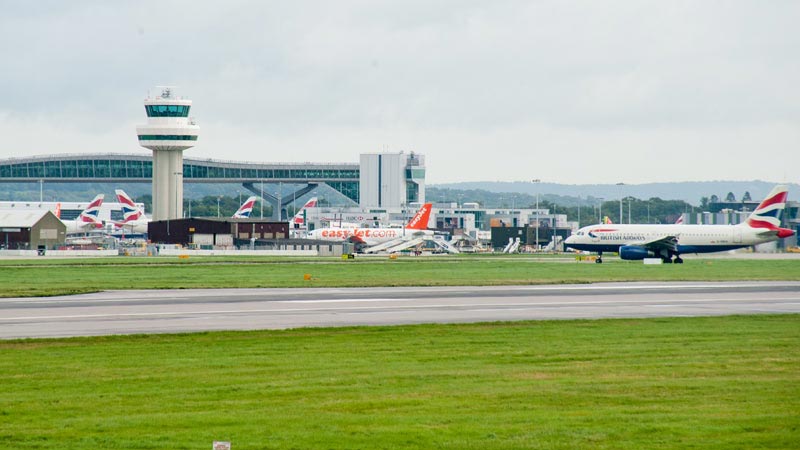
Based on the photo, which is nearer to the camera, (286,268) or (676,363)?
(676,363)

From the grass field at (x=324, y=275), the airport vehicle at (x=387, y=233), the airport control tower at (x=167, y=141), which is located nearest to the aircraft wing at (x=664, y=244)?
the grass field at (x=324, y=275)

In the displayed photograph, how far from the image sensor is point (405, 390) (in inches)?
872

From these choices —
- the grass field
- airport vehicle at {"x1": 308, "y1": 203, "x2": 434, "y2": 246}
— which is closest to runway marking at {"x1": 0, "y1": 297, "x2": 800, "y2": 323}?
the grass field

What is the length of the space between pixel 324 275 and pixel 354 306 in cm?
3084

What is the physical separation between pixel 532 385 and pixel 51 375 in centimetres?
1064

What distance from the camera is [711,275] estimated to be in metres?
77.8

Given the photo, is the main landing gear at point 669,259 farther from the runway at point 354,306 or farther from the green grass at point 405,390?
the green grass at point 405,390

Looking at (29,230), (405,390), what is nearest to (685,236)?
(29,230)

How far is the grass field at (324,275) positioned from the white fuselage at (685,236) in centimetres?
1249

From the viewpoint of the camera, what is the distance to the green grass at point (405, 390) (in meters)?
17.5

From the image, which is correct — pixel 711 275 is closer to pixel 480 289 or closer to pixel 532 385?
pixel 480 289

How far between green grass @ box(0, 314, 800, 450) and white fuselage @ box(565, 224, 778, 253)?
79.8m

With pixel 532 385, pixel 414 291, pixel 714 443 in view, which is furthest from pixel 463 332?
pixel 414 291

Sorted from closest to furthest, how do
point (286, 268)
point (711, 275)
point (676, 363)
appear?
point (676, 363)
point (711, 275)
point (286, 268)
